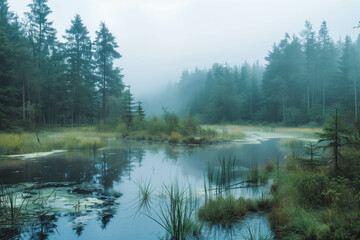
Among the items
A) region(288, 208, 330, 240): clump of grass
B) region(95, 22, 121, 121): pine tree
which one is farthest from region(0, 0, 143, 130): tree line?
region(288, 208, 330, 240): clump of grass

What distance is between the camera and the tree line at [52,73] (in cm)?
1942

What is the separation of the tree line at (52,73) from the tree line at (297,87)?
1810 cm

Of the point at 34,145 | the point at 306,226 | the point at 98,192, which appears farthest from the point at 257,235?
the point at 34,145

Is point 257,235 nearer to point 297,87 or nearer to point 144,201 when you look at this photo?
point 144,201

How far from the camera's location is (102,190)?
6.04 m

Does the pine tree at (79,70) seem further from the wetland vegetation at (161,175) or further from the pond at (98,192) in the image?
the pond at (98,192)

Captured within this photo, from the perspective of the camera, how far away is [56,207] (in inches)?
188

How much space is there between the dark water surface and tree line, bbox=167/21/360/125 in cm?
2443

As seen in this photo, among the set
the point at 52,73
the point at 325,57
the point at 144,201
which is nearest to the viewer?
the point at 144,201

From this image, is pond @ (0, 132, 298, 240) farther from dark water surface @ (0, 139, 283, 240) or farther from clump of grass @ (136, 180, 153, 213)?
clump of grass @ (136, 180, 153, 213)

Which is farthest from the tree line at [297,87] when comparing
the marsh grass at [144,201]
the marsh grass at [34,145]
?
the marsh grass at [144,201]

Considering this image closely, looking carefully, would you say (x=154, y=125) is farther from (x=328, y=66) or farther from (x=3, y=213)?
(x=328, y=66)

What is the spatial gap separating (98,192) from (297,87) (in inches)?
1487

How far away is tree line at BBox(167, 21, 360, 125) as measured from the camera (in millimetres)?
30312
